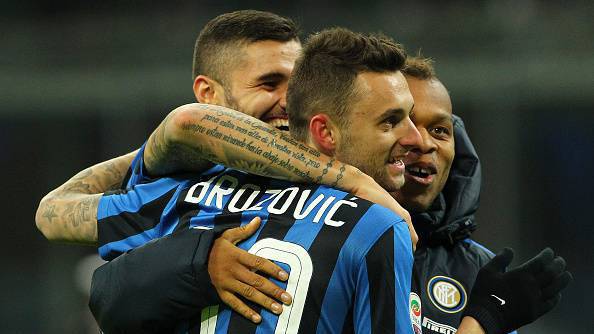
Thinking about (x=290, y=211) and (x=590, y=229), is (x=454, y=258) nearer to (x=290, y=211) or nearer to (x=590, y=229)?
(x=290, y=211)

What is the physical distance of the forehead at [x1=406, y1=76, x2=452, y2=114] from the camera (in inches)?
137

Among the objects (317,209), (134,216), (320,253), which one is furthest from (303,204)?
(134,216)

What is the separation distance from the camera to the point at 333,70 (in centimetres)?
279

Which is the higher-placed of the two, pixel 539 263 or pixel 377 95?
pixel 377 95

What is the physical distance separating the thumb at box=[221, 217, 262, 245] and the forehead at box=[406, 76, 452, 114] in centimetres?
114

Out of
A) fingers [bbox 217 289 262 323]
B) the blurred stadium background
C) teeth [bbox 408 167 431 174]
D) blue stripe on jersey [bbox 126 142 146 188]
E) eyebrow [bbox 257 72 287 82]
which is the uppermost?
eyebrow [bbox 257 72 287 82]

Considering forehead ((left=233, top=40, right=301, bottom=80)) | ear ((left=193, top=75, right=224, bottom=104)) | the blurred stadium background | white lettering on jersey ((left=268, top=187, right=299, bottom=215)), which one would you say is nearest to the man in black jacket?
forehead ((left=233, top=40, right=301, bottom=80))

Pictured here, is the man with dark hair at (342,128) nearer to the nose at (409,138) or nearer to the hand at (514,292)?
the nose at (409,138)

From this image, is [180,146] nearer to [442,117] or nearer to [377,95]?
[377,95]

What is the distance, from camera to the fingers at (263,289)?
8.15ft

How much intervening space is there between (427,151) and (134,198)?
119cm

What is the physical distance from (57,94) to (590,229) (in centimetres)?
589

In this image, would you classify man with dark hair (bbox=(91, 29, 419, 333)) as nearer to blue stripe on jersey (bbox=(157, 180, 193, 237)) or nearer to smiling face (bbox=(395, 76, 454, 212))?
blue stripe on jersey (bbox=(157, 180, 193, 237))

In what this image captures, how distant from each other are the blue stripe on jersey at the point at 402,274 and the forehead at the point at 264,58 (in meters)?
1.13
